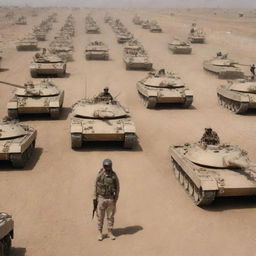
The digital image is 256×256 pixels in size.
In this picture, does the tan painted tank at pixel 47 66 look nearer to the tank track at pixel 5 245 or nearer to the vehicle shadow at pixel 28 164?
the vehicle shadow at pixel 28 164

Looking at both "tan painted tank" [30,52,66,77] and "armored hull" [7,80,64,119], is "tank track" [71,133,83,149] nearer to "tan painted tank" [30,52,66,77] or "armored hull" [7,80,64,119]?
"armored hull" [7,80,64,119]

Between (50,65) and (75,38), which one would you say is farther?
(75,38)

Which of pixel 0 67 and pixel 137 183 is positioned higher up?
pixel 137 183

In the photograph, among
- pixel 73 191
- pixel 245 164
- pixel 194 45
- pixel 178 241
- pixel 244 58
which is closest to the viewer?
pixel 178 241

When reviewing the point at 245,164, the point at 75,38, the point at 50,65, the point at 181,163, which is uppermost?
the point at 245,164

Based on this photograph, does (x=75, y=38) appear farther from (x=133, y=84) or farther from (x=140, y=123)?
(x=140, y=123)

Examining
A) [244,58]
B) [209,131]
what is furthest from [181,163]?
[244,58]

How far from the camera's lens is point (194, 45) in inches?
1857

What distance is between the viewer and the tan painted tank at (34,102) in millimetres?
16500

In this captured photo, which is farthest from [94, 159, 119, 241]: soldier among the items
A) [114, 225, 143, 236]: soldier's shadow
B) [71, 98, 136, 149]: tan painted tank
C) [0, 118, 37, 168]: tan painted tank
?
[71, 98, 136, 149]: tan painted tank

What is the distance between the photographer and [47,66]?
26.2 m

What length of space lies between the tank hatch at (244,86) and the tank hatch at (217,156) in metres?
8.90

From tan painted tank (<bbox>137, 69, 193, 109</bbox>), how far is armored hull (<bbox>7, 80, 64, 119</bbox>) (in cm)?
428

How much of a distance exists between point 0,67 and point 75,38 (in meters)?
23.0
